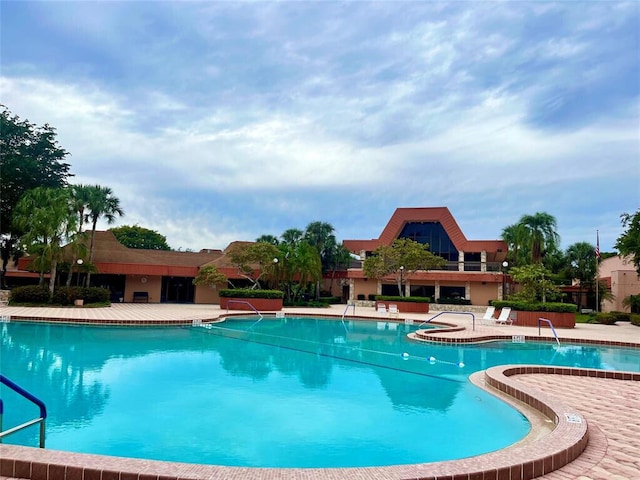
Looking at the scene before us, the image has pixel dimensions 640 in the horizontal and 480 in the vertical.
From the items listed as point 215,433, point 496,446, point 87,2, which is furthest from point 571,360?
point 87,2

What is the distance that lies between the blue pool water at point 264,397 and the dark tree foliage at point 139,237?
40639 mm

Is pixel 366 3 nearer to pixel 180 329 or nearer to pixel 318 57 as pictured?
pixel 318 57

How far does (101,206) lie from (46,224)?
4.02 meters

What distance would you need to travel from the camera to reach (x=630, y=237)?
A: 945 inches

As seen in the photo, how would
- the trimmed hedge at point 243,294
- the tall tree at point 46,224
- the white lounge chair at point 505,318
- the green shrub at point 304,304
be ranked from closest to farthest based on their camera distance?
1. the white lounge chair at point 505,318
2. the tall tree at point 46,224
3. the trimmed hedge at point 243,294
4. the green shrub at point 304,304

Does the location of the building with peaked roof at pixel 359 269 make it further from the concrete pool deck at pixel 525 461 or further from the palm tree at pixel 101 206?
the concrete pool deck at pixel 525 461

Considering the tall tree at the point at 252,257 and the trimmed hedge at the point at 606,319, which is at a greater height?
the tall tree at the point at 252,257

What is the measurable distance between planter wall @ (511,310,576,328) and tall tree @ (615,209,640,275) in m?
5.28

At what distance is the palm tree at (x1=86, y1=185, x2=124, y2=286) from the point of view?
86.9 feet

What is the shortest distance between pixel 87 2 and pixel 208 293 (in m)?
26.0

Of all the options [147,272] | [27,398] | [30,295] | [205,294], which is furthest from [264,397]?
[205,294]

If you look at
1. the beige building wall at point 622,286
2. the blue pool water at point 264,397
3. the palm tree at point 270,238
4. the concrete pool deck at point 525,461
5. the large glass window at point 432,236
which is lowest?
the blue pool water at point 264,397

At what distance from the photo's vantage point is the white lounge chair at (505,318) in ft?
72.9

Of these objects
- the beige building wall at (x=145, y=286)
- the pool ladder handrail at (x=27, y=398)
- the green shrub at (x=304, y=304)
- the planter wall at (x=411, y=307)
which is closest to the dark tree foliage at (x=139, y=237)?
the beige building wall at (x=145, y=286)
